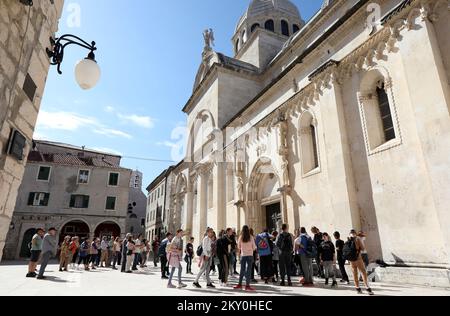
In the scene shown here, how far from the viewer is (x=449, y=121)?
7098mm

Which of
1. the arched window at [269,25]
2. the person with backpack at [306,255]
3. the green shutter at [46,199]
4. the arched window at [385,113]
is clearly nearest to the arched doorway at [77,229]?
the green shutter at [46,199]

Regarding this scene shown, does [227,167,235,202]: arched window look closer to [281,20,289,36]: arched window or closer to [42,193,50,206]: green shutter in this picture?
[281,20,289,36]: arched window

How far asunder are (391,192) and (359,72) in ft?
15.5

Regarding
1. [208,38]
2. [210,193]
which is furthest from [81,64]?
[208,38]

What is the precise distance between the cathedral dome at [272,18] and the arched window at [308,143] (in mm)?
Answer: 17978

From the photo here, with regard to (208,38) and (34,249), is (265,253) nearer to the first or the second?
(34,249)

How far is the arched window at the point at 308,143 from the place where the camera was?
12484 mm

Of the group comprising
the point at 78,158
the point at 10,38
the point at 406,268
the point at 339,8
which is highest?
the point at 339,8

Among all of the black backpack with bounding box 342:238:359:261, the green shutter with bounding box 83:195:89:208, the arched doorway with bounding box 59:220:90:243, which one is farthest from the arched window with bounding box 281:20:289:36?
the arched doorway with bounding box 59:220:90:243

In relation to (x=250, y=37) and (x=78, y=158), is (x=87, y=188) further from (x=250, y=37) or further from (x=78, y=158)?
(x=250, y=37)

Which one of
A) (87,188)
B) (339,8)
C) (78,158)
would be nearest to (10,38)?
(339,8)

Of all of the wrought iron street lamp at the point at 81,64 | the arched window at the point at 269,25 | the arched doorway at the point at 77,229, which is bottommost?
the arched doorway at the point at 77,229

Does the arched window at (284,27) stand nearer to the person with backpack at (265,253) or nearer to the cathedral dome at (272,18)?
the cathedral dome at (272,18)

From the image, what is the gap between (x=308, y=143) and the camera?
42.2 feet
